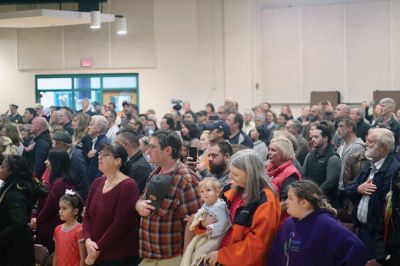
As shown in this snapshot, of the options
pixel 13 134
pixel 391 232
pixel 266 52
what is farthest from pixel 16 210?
pixel 266 52

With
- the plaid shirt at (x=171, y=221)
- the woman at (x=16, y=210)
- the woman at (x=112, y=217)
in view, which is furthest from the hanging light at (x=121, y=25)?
the plaid shirt at (x=171, y=221)

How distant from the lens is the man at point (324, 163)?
6.10m

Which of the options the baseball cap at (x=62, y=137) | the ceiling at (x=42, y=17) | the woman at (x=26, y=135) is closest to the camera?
the baseball cap at (x=62, y=137)

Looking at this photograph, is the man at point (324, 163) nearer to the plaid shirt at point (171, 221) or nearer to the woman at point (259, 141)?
the woman at point (259, 141)

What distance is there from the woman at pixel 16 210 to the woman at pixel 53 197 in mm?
316

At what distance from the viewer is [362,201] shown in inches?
199

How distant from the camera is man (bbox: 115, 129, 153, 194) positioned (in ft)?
16.8

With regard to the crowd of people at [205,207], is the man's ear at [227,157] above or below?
above

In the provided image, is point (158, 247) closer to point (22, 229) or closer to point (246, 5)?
point (22, 229)

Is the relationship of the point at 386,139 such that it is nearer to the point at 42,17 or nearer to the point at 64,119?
the point at 64,119

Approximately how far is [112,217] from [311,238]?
5.23 ft

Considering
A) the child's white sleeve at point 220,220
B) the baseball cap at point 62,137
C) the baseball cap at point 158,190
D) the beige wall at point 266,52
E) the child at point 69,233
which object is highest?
the beige wall at point 266,52

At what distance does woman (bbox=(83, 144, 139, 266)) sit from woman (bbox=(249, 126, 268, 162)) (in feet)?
11.9

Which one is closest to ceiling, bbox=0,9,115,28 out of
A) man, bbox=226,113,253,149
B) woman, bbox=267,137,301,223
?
man, bbox=226,113,253,149
